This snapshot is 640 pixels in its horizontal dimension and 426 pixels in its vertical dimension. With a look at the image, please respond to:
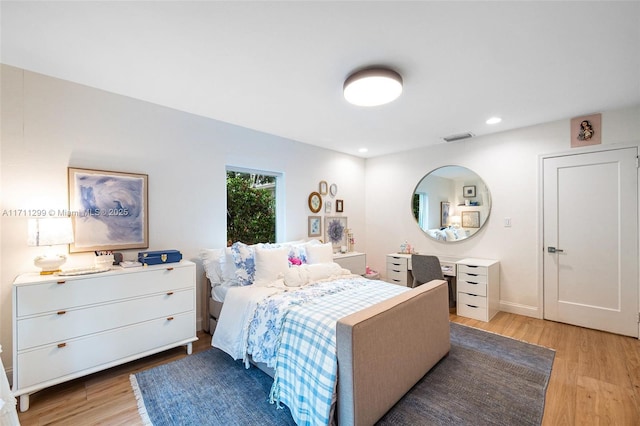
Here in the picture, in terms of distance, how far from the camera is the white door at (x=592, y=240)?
2.95 metres

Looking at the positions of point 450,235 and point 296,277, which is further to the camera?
point 450,235

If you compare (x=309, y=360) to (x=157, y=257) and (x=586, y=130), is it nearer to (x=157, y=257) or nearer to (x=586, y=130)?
(x=157, y=257)

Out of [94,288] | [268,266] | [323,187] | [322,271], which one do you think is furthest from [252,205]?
[94,288]

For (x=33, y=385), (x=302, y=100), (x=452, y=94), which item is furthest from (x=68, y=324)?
(x=452, y=94)

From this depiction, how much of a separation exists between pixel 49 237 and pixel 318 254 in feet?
7.75

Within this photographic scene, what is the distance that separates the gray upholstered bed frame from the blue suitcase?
5.95 ft

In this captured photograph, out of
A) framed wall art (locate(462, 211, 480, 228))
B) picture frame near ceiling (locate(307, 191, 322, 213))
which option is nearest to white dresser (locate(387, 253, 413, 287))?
framed wall art (locate(462, 211, 480, 228))

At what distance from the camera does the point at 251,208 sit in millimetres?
3861

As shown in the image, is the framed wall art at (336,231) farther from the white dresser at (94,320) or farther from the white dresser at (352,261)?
the white dresser at (94,320)

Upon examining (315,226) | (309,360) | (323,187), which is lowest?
(309,360)

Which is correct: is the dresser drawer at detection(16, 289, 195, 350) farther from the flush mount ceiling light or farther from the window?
the flush mount ceiling light

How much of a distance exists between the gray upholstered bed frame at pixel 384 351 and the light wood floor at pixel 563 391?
0.82 m

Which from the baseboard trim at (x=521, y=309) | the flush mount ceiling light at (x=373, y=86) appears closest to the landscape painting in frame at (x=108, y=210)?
the flush mount ceiling light at (x=373, y=86)

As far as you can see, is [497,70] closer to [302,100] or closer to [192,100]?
[302,100]
